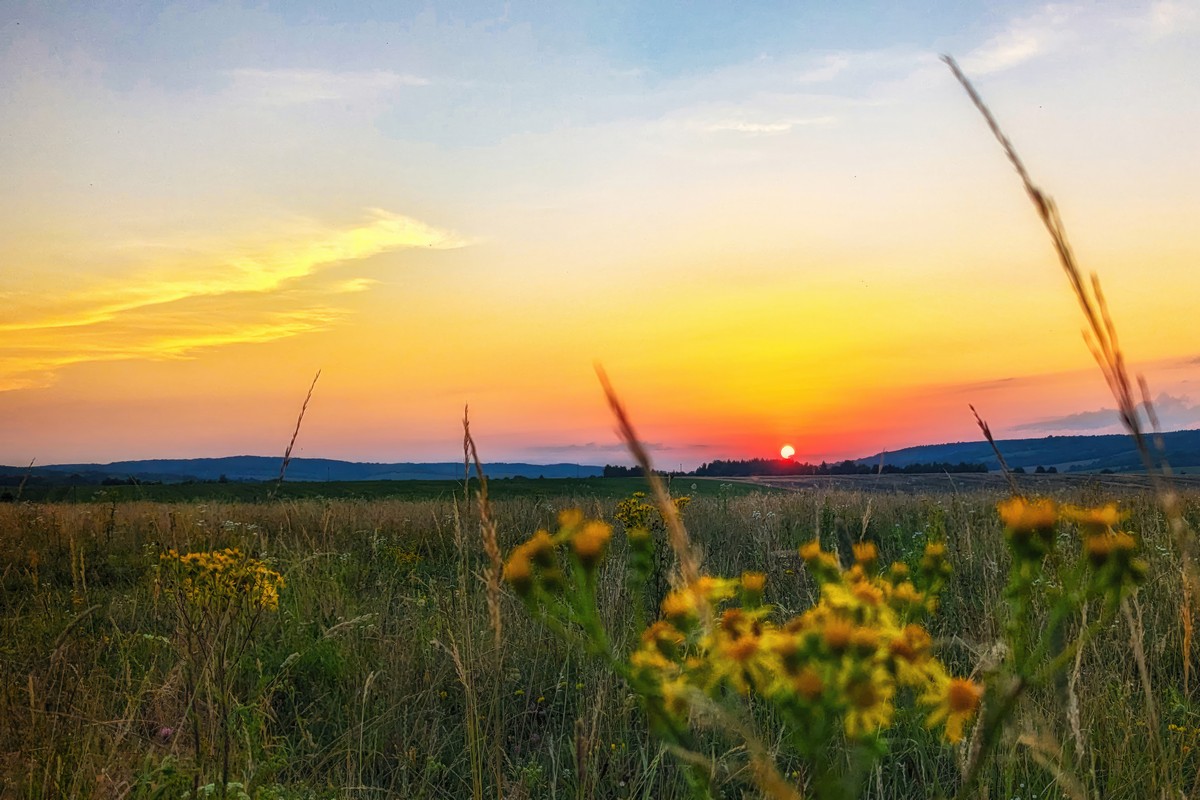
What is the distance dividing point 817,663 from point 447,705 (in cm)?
352

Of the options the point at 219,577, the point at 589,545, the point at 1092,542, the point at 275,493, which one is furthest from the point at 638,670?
Answer: the point at 219,577

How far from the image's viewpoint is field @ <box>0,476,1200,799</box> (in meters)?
2.69

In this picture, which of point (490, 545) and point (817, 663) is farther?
point (490, 545)

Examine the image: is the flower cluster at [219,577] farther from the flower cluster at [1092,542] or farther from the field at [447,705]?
the flower cluster at [1092,542]

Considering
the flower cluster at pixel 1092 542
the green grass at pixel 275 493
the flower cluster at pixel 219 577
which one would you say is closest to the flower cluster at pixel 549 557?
the flower cluster at pixel 1092 542

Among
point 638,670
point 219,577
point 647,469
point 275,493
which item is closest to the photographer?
point 647,469

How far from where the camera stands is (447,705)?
4.16 metres

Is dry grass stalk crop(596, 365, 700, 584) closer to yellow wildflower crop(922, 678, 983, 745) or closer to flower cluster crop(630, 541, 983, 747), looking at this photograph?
flower cluster crop(630, 541, 983, 747)

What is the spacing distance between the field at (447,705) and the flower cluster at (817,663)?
37 cm

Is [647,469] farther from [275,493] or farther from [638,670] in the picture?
[275,493]

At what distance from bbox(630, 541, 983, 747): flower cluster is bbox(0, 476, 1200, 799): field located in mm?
369

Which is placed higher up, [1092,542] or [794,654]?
[1092,542]

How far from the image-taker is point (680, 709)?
1.15 meters

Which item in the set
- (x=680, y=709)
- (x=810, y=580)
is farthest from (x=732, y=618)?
(x=810, y=580)
